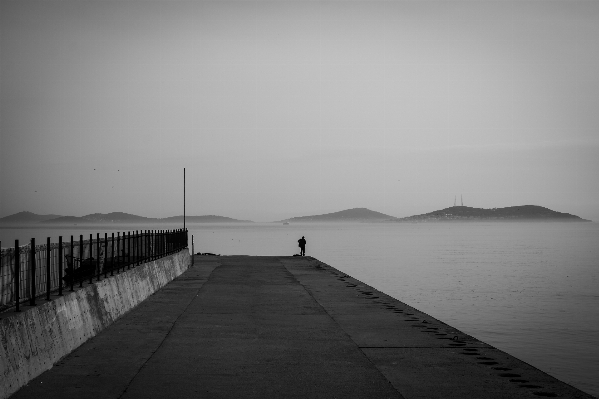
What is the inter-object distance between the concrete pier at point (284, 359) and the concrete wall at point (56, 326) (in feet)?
0.65

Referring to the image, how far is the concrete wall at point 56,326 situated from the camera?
8.92 meters

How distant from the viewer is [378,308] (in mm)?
19547

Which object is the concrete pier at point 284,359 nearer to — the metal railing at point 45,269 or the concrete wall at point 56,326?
the concrete wall at point 56,326

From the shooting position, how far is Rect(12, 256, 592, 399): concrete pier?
945 cm

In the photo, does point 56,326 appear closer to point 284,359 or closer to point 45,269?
point 45,269

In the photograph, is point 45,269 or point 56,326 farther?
point 45,269

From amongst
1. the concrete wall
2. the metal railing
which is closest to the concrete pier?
the concrete wall

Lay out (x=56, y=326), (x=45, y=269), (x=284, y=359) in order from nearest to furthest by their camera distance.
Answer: (x=56, y=326)
(x=284, y=359)
(x=45, y=269)

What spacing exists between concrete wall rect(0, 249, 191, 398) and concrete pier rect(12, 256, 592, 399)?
199mm

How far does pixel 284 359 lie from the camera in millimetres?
11555

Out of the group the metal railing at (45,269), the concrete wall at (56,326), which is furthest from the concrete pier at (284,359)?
the metal railing at (45,269)

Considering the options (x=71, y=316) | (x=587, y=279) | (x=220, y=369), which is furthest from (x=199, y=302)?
(x=587, y=279)

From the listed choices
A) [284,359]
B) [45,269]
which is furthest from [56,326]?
[284,359]

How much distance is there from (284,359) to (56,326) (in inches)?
142
